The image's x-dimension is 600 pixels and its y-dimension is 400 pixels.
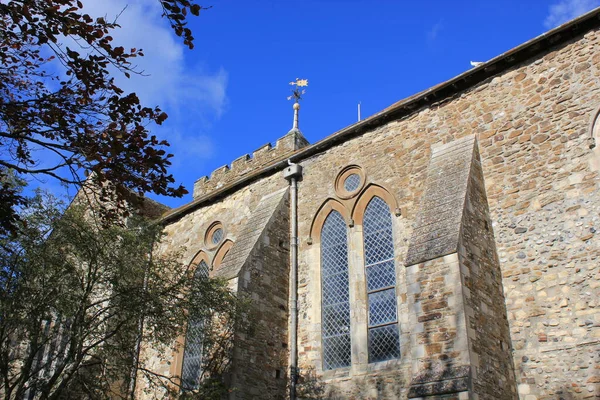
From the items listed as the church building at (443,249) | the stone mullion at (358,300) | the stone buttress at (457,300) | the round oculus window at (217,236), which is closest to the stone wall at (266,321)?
the church building at (443,249)

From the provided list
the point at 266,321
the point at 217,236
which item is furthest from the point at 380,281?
the point at 217,236

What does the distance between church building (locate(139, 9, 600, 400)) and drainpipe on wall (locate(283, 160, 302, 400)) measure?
0.12 ft

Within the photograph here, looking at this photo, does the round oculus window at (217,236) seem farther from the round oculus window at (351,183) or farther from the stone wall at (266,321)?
the round oculus window at (351,183)

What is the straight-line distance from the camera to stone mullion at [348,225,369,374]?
11.0 metres

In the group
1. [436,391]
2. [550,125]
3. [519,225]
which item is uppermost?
[550,125]

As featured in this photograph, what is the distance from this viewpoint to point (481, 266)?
30.0ft

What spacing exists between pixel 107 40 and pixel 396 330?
24.1 feet

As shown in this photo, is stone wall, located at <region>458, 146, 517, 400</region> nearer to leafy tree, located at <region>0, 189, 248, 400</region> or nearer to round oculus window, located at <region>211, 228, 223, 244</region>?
leafy tree, located at <region>0, 189, 248, 400</region>

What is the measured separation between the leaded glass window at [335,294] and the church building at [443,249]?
37mm

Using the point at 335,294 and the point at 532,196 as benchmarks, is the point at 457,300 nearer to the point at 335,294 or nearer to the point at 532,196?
the point at 532,196

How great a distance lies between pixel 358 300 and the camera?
11.6m

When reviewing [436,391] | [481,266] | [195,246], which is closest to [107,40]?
[436,391]

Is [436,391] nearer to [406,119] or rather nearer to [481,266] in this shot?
[481,266]

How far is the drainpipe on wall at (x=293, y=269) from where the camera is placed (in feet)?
38.4
